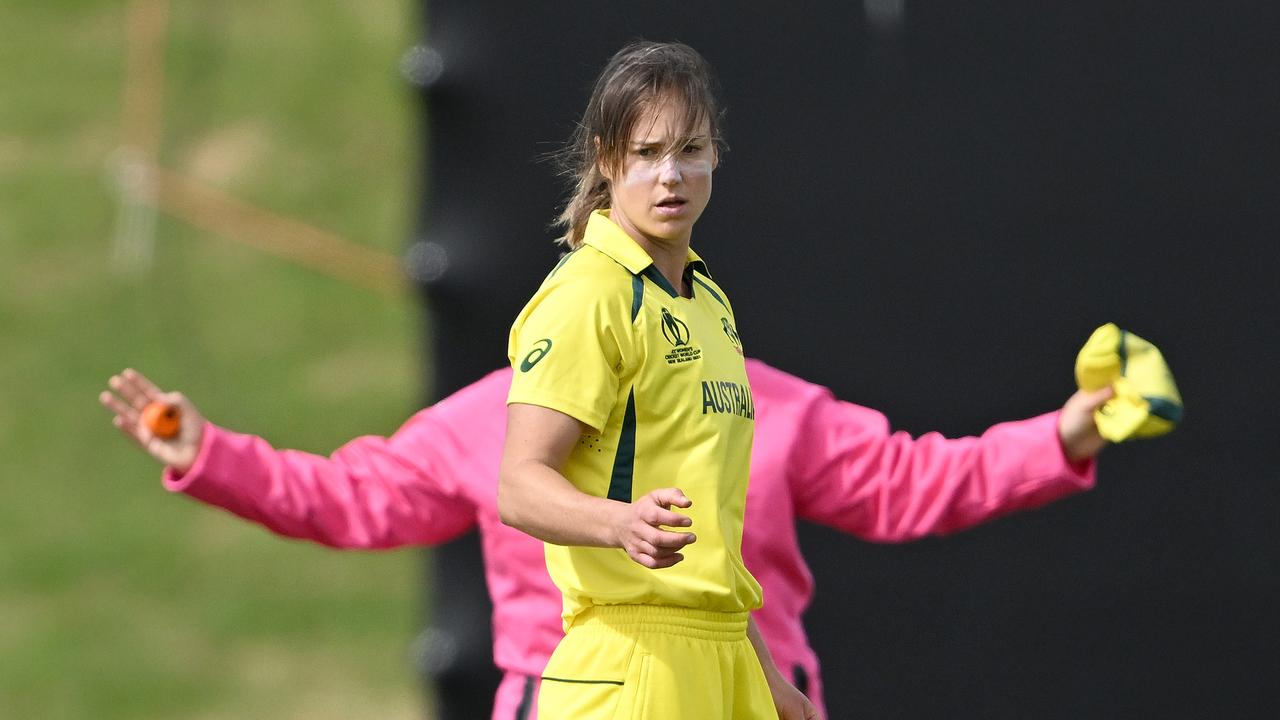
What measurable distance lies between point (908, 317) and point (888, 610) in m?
0.51

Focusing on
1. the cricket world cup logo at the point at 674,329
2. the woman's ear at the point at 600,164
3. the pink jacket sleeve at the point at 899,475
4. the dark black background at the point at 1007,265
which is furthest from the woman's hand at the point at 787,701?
the dark black background at the point at 1007,265

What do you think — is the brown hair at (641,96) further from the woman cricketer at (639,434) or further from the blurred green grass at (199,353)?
the blurred green grass at (199,353)

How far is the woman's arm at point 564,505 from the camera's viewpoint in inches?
66.2

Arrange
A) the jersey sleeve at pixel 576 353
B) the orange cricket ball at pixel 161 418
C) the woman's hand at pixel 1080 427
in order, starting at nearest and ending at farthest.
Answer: the jersey sleeve at pixel 576 353 → the woman's hand at pixel 1080 427 → the orange cricket ball at pixel 161 418

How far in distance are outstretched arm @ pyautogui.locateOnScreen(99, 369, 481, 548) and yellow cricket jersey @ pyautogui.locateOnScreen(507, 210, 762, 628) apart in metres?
0.89

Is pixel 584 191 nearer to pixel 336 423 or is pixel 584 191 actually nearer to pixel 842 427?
pixel 842 427

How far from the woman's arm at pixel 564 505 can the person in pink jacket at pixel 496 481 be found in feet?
3.10

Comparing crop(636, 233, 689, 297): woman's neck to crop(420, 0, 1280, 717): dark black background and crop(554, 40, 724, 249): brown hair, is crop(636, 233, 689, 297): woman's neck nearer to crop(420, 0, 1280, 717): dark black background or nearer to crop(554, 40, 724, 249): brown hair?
crop(554, 40, 724, 249): brown hair

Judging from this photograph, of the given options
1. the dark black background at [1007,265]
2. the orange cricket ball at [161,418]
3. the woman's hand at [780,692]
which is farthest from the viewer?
the dark black background at [1007,265]

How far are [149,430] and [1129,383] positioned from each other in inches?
53.3

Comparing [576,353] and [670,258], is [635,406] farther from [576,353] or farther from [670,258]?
[670,258]

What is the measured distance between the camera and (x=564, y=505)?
1.78 metres

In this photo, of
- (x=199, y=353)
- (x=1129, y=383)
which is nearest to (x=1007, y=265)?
(x=1129, y=383)

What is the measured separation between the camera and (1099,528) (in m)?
3.25
